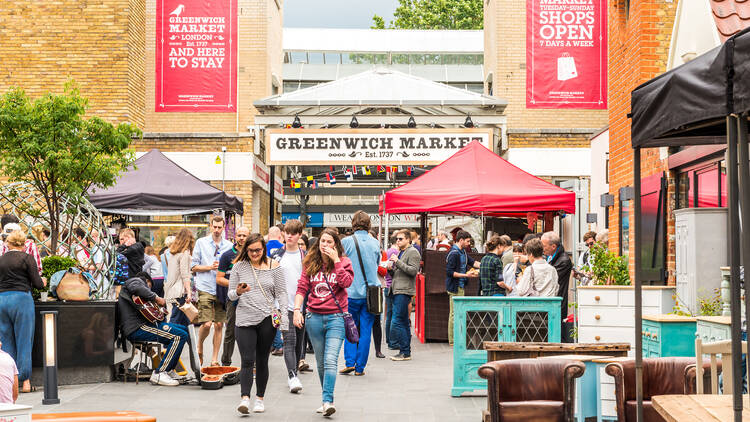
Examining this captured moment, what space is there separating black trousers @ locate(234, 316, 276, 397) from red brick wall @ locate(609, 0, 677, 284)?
17.8ft

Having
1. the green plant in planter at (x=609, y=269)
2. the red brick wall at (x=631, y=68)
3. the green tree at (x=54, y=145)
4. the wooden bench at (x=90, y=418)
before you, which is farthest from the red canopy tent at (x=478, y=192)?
the wooden bench at (x=90, y=418)

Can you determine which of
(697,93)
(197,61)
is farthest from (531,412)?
(197,61)

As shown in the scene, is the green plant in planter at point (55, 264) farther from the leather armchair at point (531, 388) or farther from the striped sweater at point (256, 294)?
the leather armchair at point (531, 388)

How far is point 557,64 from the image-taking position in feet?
70.3

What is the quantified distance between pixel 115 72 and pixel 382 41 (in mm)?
24093

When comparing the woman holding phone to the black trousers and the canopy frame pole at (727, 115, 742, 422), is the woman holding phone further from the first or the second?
the canopy frame pole at (727, 115, 742, 422)

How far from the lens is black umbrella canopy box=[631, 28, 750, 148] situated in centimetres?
364

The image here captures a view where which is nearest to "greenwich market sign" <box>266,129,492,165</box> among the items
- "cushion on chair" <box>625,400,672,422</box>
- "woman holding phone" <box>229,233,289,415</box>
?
"woman holding phone" <box>229,233,289,415</box>

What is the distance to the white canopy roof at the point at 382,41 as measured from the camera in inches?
1634

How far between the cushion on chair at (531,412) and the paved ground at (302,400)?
198 centimetres

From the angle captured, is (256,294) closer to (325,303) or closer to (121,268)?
(325,303)

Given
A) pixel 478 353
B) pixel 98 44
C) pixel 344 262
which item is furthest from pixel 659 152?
pixel 98 44

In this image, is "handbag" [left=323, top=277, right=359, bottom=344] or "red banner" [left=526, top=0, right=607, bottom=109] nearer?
"handbag" [left=323, top=277, right=359, bottom=344]

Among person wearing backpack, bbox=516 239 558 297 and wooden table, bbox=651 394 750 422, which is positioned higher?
person wearing backpack, bbox=516 239 558 297
